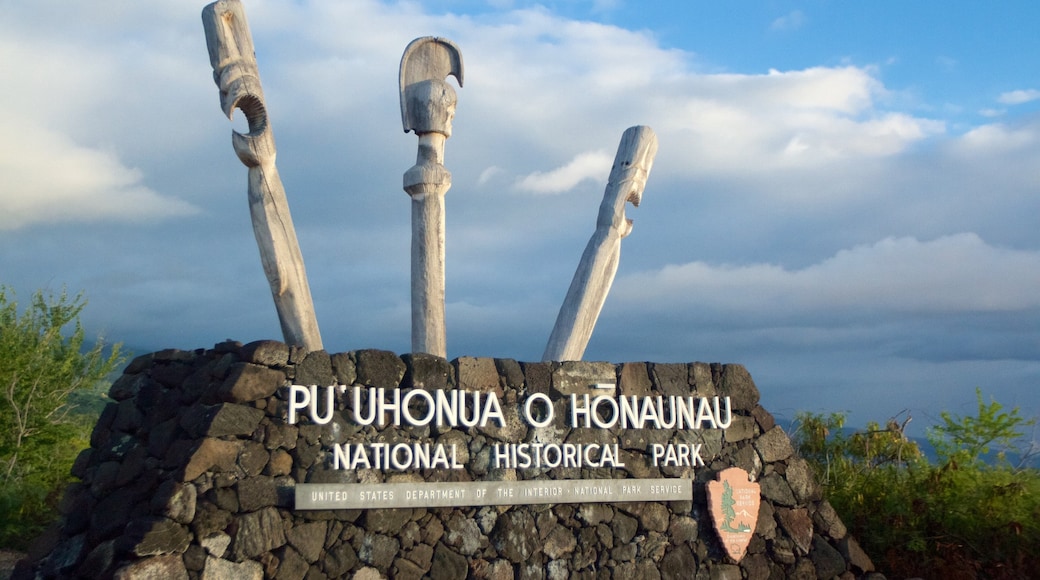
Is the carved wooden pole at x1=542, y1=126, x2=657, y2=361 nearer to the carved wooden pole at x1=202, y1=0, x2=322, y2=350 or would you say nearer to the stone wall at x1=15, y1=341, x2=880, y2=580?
the stone wall at x1=15, y1=341, x2=880, y2=580

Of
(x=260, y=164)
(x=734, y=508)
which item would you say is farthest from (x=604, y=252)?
(x=260, y=164)

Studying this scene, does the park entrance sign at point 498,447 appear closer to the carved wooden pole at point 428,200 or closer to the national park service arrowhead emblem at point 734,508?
the national park service arrowhead emblem at point 734,508

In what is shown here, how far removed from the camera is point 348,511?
7770 millimetres

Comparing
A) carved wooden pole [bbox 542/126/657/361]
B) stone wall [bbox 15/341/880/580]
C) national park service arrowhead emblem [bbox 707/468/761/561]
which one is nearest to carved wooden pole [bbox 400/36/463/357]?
stone wall [bbox 15/341/880/580]

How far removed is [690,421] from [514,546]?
2204mm

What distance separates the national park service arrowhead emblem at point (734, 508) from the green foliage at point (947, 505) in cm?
203

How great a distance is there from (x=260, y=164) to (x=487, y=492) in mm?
3543

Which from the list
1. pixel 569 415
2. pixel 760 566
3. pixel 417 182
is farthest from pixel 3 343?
pixel 760 566

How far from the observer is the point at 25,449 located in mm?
15039

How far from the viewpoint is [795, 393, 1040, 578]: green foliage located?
9.98 m

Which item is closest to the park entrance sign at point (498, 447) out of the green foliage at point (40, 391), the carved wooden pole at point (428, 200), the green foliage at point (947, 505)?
the carved wooden pole at point (428, 200)

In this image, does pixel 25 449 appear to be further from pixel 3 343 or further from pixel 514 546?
pixel 514 546

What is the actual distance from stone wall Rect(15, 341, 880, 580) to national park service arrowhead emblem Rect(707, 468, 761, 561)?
0.12 metres

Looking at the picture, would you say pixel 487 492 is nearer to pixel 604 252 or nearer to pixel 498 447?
pixel 498 447
